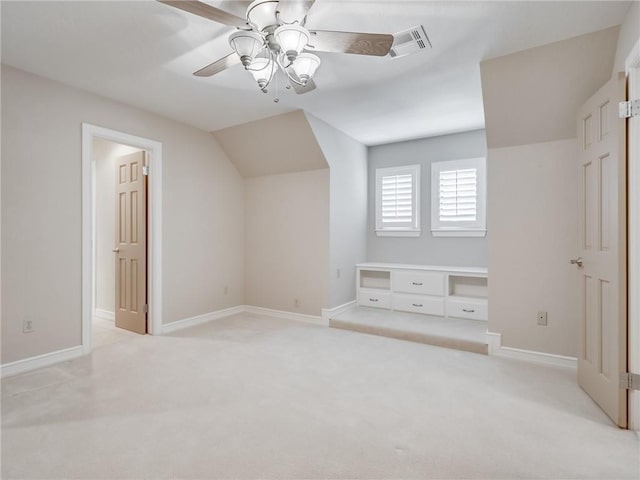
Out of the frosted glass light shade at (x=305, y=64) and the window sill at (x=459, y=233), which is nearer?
the frosted glass light shade at (x=305, y=64)

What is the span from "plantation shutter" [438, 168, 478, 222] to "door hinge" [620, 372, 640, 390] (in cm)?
279

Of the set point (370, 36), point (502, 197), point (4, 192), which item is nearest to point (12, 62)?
point (4, 192)

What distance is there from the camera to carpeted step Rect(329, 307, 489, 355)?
138 inches

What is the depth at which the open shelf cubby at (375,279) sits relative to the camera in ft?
16.5

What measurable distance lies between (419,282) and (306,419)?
2.84 meters

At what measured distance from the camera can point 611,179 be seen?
2.16m

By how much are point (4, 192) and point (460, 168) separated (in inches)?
197

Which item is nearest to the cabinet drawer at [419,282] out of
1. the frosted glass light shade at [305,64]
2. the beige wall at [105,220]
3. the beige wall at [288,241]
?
the beige wall at [288,241]

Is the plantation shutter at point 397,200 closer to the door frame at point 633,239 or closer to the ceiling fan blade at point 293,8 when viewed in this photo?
the door frame at point 633,239

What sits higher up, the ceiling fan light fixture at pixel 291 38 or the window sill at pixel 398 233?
the ceiling fan light fixture at pixel 291 38

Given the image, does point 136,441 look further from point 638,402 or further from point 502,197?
point 502,197

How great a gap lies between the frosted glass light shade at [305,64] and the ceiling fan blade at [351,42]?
0.38ft

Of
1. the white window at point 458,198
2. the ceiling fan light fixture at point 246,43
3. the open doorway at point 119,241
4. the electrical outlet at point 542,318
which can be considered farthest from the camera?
the white window at point 458,198

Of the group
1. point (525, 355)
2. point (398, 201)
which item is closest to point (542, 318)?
point (525, 355)
